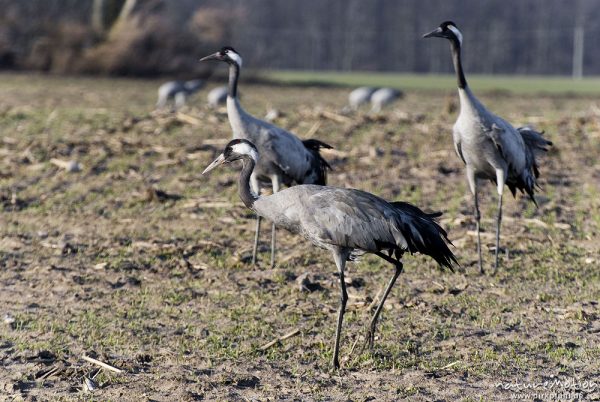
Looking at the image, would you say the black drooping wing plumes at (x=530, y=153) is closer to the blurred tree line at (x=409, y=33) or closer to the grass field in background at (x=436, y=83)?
the grass field in background at (x=436, y=83)

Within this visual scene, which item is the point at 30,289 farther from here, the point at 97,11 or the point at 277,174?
the point at 97,11

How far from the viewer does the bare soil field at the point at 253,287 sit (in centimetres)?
522

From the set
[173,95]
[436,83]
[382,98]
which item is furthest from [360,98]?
[436,83]

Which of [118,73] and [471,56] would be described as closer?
[118,73]

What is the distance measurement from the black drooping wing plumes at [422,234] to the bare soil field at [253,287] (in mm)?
582

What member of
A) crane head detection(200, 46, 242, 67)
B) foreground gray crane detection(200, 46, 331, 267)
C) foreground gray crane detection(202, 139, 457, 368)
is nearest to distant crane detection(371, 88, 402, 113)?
crane head detection(200, 46, 242, 67)

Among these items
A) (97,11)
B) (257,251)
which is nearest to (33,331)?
(257,251)

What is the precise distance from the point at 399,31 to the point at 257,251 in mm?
72884

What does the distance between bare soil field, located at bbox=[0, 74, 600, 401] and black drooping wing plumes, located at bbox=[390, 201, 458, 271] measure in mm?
582

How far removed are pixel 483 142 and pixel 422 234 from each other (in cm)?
205

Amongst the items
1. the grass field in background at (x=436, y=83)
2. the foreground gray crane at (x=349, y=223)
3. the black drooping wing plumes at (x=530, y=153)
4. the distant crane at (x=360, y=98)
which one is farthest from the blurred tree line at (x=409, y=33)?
the foreground gray crane at (x=349, y=223)

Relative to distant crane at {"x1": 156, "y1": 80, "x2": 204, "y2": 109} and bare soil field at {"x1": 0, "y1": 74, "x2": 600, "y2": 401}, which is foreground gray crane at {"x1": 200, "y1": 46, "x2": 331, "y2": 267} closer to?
bare soil field at {"x1": 0, "y1": 74, "x2": 600, "y2": 401}

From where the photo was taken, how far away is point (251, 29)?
69000 mm

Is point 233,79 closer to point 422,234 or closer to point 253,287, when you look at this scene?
point 253,287
